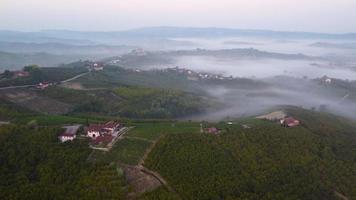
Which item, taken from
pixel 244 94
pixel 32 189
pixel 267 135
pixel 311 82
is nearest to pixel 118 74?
pixel 244 94

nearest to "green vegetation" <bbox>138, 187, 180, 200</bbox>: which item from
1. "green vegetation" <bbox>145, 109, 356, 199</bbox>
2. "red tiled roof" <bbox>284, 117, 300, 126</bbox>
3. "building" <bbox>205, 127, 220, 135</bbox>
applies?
"green vegetation" <bbox>145, 109, 356, 199</bbox>

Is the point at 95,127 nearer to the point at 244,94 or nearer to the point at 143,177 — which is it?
the point at 143,177

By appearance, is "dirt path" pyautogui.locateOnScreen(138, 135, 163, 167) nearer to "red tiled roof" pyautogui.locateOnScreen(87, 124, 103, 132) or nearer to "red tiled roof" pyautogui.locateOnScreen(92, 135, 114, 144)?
"red tiled roof" pyautogui.locateOnScreen(92, 135, 114, 144)

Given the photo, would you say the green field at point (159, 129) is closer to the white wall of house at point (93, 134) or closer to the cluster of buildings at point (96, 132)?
the cluster of buildings at point (96, 132)

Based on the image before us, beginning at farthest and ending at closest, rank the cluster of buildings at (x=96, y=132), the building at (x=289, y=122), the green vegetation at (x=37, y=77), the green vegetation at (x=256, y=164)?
the green vegetation at (x=37, y=77)
the building at (x=289, y=122)
the cluster of buildings at (x=96, y=132)
the green vegetation at (x=256, y=164)

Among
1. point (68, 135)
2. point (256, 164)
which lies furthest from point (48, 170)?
point (256, 164)

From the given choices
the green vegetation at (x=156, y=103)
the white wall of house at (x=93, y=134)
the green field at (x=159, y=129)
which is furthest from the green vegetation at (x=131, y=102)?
the white wall of house at (x=93, y=134)
